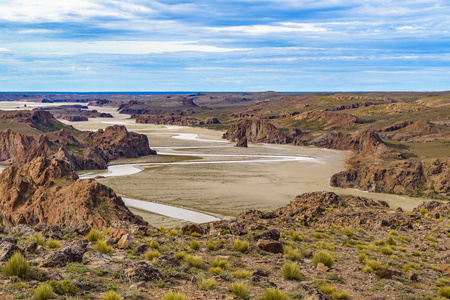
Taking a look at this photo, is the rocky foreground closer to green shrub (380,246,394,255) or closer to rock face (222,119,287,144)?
green shrub (380,246,394,255)

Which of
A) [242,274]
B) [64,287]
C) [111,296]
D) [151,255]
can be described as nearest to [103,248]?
[151,255]

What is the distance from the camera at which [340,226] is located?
26.6 meters

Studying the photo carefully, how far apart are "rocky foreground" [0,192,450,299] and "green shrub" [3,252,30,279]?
11 cm

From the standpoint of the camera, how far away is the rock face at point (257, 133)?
5349 inches

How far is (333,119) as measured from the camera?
160m

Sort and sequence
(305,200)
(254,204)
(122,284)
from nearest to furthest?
(122,284), (305,200), (254,204)

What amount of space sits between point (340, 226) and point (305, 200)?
7.68 meters

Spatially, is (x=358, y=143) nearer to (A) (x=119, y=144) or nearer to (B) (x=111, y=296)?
(A) (x=119, y=144)

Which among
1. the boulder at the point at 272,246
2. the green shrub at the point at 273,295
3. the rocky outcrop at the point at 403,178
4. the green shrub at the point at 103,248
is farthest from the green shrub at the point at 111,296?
the rocky outcrop at the point at 403,178

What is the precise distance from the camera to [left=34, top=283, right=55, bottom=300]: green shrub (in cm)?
990

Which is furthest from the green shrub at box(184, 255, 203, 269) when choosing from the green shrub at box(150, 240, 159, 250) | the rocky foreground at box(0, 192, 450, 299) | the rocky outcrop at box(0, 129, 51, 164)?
the rocky outcrop at box(0, 129, 51, 164)

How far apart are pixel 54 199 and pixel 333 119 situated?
13979 cm

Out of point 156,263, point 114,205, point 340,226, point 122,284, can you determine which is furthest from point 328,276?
point 114,205

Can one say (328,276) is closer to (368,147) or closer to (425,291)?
(425,291)
